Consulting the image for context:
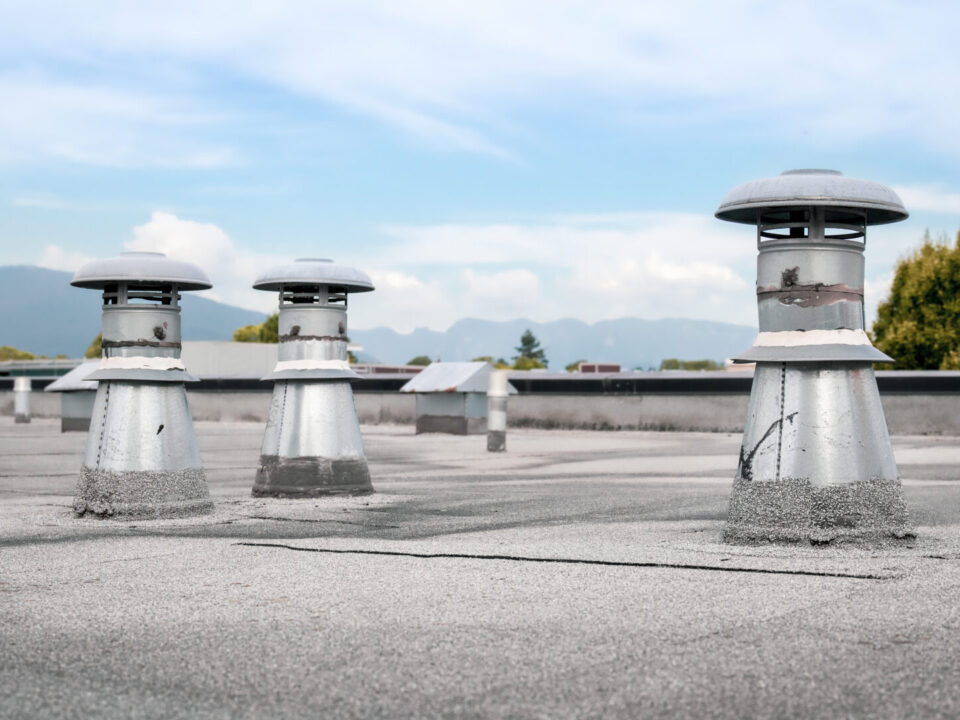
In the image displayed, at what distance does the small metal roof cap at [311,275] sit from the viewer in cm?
1107

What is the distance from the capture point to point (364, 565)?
6402 millimetres

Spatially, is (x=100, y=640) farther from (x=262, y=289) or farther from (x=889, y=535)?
(x=262, y=289)

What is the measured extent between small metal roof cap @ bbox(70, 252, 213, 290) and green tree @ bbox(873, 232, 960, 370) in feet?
114

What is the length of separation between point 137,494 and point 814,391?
17.5 feet

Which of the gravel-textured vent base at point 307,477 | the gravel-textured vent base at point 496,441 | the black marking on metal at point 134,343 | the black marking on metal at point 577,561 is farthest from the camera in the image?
the gravel-textured vent base at point 496,441

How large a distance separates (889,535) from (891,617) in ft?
7.34

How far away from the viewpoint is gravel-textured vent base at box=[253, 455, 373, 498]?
10.8 m

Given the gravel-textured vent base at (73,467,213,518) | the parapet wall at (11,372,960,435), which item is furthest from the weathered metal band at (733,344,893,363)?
the parapet wall at (11,372,960,435)

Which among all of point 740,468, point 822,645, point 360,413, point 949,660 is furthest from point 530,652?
point 360,413

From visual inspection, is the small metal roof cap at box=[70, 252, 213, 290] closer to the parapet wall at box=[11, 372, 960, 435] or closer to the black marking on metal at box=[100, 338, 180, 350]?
the black marking on metal at box=[100, 338, 180, 350]

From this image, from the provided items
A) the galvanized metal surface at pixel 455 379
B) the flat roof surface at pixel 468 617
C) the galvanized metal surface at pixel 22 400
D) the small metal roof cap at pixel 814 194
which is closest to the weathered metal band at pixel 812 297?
the small metal roof cap at pixel 814 194

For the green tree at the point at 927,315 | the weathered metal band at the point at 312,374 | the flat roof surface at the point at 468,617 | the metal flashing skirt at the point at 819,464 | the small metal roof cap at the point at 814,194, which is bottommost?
the flat roof surface at the point at 468,617

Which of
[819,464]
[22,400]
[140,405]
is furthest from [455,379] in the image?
[819,464]

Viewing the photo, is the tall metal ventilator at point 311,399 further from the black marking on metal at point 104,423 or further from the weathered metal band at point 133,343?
the black marking on metal at point 104,423
